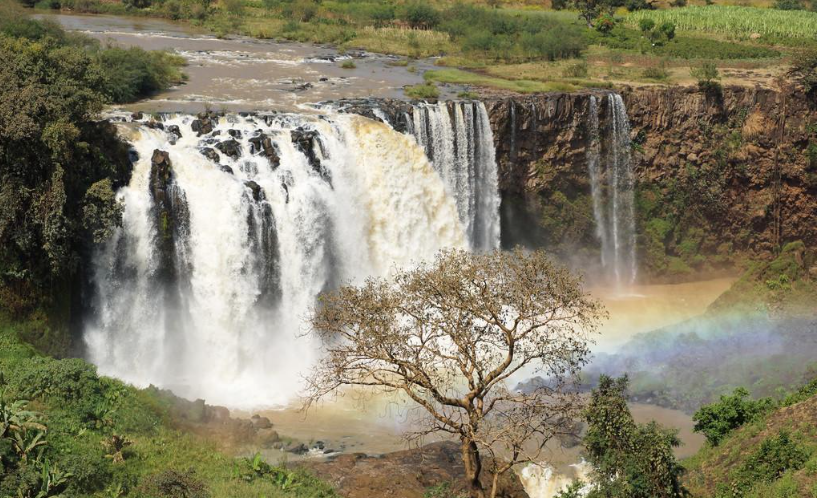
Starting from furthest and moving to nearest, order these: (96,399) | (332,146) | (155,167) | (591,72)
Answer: (591,72), (332,146), (155,167), (96,399)

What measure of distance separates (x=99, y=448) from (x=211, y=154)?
39.2 feet

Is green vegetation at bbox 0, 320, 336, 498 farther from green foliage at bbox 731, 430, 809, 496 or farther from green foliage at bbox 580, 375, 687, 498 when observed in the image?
green foliage at bbox 731, 430, 809, 496

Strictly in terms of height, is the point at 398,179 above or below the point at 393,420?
above

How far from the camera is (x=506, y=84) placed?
4353cm

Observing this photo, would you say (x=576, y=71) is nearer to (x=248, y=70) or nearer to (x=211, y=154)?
(x=248, y=70)

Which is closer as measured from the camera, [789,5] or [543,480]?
[543,480]

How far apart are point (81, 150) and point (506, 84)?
71.6ft

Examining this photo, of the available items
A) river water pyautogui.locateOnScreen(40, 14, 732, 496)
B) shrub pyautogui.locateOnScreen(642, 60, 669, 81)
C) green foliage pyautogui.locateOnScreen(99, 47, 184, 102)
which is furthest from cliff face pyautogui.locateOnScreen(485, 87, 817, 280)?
green foliage pyautogui.locateOnScreen(99, 47, 184, 102)

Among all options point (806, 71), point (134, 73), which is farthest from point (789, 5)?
point (134, 73)

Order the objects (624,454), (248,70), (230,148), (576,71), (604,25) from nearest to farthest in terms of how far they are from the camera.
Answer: (624,454) → (230,148) → (248,70) → (576,71) → (604,25)

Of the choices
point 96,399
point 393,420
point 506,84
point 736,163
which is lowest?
point 393,420

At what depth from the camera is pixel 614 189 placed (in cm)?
4025

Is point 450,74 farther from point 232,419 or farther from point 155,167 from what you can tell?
point 232,419

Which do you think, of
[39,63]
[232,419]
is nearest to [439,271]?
[232,419]
